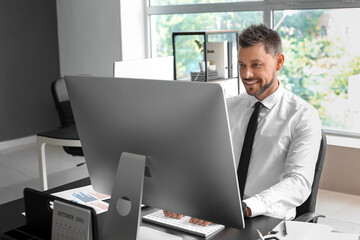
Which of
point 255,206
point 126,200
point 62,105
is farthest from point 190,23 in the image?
point 126,200

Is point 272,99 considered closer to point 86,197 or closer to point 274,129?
point 274,129

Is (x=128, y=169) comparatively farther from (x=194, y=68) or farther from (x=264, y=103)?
(x=194, y=68)

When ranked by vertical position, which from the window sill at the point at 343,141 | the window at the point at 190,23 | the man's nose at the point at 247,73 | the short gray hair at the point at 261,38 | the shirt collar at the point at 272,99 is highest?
the window at the point at 190,23

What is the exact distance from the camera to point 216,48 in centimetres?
405

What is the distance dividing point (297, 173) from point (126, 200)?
0.75 meters

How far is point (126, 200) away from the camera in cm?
145

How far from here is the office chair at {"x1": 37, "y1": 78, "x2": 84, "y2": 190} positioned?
356 cm

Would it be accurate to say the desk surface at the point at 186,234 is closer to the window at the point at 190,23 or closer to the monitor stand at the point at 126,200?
the monitor stand at the point at 126,200

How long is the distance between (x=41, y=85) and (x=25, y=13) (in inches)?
33.3

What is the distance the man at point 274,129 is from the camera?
75.5 inches

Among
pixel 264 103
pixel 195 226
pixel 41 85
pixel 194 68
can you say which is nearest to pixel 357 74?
pixel 194 68

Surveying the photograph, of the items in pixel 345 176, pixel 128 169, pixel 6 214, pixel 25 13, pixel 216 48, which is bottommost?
pixel 345 176

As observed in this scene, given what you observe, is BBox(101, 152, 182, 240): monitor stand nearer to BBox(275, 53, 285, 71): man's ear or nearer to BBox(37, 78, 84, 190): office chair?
BBox(275, 53, 285, 71): man's ear

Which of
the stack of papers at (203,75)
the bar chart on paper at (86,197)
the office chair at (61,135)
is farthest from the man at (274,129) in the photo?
the stack of papers at (203,75)
